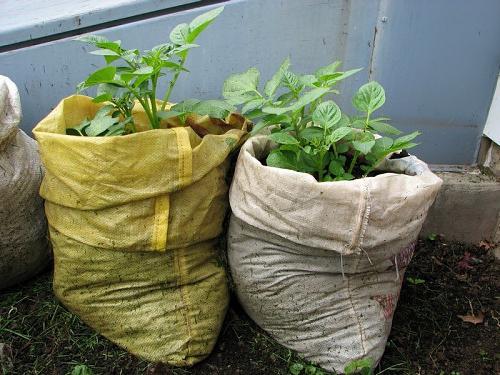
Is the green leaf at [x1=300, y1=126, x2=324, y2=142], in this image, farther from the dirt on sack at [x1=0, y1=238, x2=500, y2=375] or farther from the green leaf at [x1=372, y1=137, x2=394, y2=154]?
Result: the dirt on sack at [x1=0, y1=238, x2=500, y2=375]

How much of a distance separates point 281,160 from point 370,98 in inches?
12.3

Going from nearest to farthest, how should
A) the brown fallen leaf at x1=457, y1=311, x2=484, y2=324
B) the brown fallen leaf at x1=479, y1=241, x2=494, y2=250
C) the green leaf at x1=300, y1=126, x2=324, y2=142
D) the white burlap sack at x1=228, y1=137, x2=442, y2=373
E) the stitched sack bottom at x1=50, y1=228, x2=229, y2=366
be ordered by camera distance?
the white burlap sack at x1=228, y1=137, x2=442, y2=373
the green leaf at x1=300, y1=126, x2=324, y2=142
the stitched sack bottom at x1=50, y1=228, x2=229, y2=366
the brown fallen leaf at x1=457, y1=311, x2=484, y2=324
the brown fallen leaf at x1=479, y1=241, x2=494, y2=250

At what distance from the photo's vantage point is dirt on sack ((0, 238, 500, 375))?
4.92ft

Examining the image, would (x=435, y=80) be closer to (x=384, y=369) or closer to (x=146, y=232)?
(x=384, y=369)

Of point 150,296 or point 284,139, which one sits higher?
point 284,139

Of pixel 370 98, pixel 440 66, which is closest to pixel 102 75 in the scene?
pixel 370 98

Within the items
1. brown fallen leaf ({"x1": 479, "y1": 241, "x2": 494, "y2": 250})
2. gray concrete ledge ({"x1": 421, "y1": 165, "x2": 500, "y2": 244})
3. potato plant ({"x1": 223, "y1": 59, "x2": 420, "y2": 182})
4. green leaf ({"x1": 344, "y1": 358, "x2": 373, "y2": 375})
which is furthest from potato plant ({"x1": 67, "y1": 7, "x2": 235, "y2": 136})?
brown fallen leaf ({"x1": 479, "y1": 241, "x2": 494, "y2": 250})

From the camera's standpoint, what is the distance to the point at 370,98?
55.1 inches

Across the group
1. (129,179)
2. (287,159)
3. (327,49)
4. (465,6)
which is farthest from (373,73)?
(129,179)

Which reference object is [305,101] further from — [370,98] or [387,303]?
[387,303]

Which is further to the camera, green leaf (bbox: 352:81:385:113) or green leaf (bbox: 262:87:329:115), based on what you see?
green leaf (bbox: 352:81:385:113)

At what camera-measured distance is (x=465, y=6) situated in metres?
1.72

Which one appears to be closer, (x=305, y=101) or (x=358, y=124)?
(x=305, y=101)

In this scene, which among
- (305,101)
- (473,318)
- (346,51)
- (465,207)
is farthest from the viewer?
(465,207)
